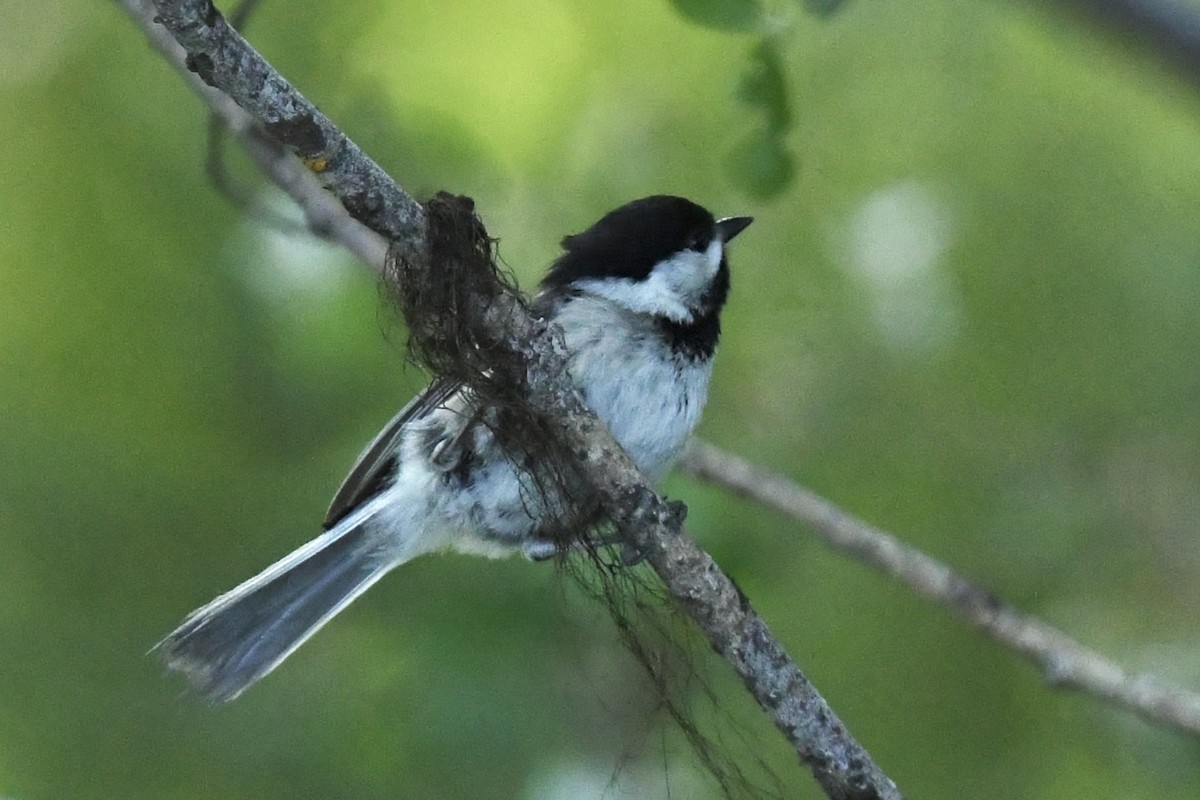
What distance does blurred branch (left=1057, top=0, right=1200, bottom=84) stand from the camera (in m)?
1.78

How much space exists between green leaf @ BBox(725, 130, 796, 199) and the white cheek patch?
1.45 feet

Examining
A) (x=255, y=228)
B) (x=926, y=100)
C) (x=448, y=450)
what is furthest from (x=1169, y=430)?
(x=255, y=228)

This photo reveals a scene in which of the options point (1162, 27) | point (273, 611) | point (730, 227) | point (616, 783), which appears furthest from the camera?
point (730, 227)

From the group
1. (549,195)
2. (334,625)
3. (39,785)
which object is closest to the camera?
(39,785)

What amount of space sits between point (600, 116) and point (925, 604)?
1793 millimetres

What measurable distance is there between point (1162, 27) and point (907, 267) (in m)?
2.30

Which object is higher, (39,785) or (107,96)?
(107,96)

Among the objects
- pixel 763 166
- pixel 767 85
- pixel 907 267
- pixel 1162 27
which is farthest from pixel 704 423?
pixel 1162 27

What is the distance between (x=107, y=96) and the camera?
15.3ft

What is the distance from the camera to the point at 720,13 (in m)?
2.44

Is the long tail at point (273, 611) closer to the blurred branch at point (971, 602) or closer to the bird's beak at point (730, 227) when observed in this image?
the blurred branch at point (971, 602)

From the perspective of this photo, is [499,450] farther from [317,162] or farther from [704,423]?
[704,423]

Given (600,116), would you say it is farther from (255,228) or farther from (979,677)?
(979,677)

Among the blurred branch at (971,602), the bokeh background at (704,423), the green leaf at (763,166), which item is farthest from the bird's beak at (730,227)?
the green leaf at (763,166)
